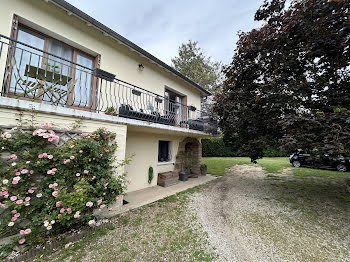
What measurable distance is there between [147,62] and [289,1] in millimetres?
6920

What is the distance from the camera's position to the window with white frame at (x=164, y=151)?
26.1ft

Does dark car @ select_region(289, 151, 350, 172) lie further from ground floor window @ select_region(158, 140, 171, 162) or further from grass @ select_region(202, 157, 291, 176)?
ground floor window @ select_region(158, 140, 171, 162)

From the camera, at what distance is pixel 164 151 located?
Answer: 8203mm

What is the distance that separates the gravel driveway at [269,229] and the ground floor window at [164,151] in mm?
2847

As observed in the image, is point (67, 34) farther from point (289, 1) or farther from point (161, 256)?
point (289, 1)

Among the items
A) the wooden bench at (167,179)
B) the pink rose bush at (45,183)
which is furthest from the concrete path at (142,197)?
Answer: the pink rose bush at (45,183)

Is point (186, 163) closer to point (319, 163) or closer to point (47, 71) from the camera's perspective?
point (47, 71)

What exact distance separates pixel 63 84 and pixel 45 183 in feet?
8.75

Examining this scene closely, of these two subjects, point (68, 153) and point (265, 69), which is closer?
point (68, 153)

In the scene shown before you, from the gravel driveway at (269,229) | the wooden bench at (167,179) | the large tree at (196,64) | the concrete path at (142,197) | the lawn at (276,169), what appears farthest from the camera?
the large tree at (196,64)

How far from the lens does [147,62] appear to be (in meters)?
7.14

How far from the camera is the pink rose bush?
2580 millimetres

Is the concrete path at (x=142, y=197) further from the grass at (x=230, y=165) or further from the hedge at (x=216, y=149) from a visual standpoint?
the hedge at (x=216, y=149)

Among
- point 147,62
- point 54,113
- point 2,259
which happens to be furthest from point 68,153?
point 147,62
